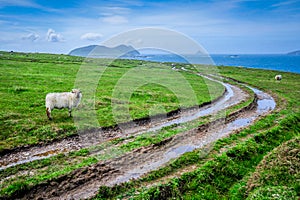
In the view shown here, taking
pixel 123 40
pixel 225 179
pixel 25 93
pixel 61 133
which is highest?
pixel 123 40

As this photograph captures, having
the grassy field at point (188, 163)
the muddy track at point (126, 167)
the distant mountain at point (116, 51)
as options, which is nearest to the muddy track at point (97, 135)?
the grassy field at point (188, 163)

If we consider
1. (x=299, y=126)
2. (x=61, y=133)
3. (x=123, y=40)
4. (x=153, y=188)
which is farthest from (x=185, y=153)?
(x=299, y=126)

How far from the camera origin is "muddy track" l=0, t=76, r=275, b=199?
9.98 m

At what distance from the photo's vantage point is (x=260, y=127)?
1973cm

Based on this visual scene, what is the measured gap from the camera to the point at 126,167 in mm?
12336

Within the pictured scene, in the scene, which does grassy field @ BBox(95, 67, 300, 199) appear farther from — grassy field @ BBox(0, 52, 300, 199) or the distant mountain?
the distant mountain

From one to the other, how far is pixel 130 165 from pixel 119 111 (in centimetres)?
1053

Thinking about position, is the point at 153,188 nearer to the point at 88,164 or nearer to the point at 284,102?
the point at 88,164

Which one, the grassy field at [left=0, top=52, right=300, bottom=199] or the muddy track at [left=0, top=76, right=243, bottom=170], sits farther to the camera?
the muddy track at [left=0, top=76, right=243, bottom=170]

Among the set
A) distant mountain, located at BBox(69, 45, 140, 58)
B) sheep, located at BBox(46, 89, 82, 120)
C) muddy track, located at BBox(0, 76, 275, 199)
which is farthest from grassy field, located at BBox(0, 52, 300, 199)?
distant mountain, located at BBox(69, 45, 140, 58)

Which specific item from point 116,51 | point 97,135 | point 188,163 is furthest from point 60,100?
point 188,163

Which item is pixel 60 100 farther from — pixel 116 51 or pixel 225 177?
pixel 225 177

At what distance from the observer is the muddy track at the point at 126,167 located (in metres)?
9.98

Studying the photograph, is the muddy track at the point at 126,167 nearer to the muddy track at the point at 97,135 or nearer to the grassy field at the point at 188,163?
the grassy field at the point at 188,163
